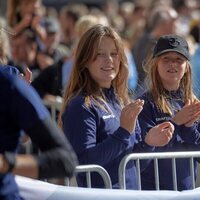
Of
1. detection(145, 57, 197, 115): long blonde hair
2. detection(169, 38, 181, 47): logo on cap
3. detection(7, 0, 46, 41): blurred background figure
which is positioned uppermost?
detection(7, 0, 46, 41): blurred background figure

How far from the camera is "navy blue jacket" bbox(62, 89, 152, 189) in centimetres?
495

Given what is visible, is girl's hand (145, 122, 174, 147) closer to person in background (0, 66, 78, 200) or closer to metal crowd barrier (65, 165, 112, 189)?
metal crowd barrier (65, 165, 112, 189)

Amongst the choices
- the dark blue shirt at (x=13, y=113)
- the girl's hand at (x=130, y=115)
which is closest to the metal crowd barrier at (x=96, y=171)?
the girl's hand at (x=130, y=115)

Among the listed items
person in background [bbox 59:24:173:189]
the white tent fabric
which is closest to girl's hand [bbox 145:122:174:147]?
person in background [bbox 59:24:173:189]

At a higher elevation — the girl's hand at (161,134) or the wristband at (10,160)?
the wristband at (10,160)

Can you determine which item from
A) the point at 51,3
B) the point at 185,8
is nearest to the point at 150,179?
the point at 185,8

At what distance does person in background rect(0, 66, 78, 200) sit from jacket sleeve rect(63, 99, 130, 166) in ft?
5.45

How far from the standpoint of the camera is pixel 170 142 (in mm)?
5535

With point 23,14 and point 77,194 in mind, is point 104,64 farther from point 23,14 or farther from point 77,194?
point 23,14

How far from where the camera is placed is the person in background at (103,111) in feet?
16.3

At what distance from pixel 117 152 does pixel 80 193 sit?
0.78m

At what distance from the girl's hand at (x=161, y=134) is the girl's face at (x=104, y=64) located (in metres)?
0.41

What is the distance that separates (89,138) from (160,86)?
36.6 inches

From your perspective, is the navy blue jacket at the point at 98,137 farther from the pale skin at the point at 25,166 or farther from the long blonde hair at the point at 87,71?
the pale skin at the point at 25,166
